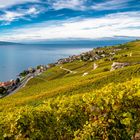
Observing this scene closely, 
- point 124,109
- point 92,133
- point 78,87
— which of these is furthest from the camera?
point 78,87

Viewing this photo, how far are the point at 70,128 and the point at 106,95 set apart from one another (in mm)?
4182

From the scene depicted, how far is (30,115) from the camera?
2591 cm

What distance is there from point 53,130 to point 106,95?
5.35 metres

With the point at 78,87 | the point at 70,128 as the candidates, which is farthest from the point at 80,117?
the point at 78,87

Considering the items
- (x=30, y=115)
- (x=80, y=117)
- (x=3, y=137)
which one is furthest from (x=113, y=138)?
(x=3, y=137)

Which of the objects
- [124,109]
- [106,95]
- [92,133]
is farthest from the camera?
[106,95]

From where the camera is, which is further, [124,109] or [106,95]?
[106,95]

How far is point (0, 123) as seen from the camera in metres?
25.8

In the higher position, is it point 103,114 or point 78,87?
point 103,114

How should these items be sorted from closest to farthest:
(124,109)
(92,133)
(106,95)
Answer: (92,133), (124,109), (106,95)

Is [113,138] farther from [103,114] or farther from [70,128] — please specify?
[70,128]

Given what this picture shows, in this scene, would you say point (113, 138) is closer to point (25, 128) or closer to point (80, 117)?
point (80, 117)

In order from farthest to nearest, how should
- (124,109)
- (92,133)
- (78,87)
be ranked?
(78,87)
(124,109)
(92,133)

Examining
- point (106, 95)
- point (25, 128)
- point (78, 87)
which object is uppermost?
point (106, 95)
